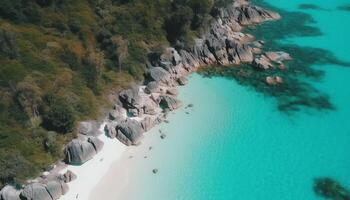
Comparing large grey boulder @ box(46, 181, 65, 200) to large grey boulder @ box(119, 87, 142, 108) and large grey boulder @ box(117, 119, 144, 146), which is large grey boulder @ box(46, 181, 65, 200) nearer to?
large grey boulder @ box(117, 119, 144, 146)

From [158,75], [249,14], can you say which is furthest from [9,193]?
[249,14]

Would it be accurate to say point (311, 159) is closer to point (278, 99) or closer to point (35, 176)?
point (278, 99)

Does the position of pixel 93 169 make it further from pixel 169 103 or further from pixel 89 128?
pixel 169 103

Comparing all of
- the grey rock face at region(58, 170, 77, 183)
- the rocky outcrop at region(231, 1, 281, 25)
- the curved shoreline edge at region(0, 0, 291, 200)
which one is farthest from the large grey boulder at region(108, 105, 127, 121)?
the rocky outcrop at region(231, 1, 281, 25)

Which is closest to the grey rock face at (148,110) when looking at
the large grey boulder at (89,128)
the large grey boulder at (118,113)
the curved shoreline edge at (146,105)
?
the curved shoreline edge at (146,105)

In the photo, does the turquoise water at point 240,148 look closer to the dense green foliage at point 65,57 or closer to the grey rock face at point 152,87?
the grey rock face at point 152,87
